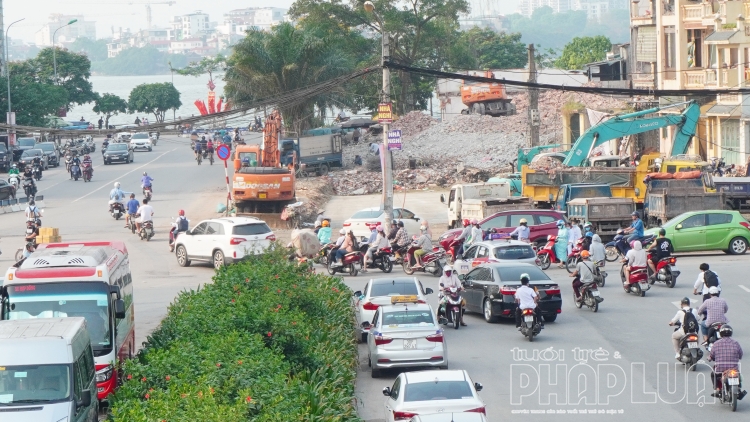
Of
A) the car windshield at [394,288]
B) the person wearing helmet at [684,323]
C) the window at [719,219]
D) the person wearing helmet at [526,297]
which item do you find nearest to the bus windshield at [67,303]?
the car windshield at [394,288]

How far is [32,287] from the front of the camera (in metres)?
16.0

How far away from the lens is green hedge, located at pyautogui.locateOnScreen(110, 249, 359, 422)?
1060 cm

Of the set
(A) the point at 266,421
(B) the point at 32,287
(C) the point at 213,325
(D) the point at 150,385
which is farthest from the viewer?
(B) the point at 32,287

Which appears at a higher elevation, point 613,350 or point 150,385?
point 150,385

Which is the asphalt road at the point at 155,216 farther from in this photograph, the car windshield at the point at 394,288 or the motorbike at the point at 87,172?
the car windshield at the point at 394,288

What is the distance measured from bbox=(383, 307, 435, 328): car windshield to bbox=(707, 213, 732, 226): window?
1459 centimetres

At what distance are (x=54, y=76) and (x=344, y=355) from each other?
94.0 metres

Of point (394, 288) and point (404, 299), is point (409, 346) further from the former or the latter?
point (394, 288)

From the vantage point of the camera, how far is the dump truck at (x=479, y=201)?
34438 millimetres

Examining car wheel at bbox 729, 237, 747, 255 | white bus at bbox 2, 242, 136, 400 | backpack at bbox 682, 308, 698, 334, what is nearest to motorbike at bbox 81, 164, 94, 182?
car wheel at bbox 729, 237, 747, 255

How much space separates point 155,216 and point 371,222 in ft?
39.9

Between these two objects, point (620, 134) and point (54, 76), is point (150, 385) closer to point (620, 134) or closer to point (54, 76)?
point (620, 134)

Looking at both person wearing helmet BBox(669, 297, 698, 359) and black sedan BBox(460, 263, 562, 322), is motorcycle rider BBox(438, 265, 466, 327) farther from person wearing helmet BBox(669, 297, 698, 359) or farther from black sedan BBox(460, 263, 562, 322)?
Result: person wearing helmet BBox(669, 297, 698, 359)

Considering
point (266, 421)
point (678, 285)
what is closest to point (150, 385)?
point (266, 421)
